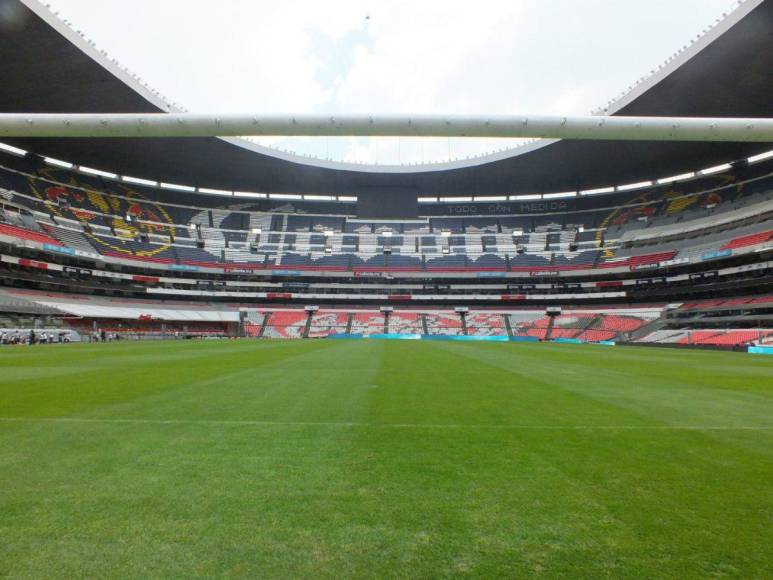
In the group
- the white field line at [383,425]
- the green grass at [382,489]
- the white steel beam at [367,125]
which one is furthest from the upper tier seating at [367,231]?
the green grass at [382,489]

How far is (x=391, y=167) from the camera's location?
58.1 m

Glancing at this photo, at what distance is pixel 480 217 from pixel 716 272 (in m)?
32.0

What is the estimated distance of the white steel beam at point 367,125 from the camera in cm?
439

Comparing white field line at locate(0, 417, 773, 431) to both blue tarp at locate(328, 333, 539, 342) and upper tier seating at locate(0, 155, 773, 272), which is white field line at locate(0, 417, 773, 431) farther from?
upper tier seating at locate(0, 155, 773, 272)

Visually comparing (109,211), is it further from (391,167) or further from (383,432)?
(383,432)

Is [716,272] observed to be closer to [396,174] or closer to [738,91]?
[738,91]

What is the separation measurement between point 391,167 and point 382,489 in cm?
5813

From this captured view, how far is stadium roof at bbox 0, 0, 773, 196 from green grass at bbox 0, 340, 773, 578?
3204 centimetres

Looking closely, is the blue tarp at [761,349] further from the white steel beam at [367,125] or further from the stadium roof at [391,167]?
the white steel beam at [367,125]

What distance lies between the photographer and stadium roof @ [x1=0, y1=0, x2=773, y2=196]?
27.3 meters

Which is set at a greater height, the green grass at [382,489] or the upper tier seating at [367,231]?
the upper tier seating at [367,231]

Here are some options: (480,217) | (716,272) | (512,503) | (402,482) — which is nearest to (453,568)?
(512,503)

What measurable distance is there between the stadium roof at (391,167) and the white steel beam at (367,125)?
30354 millimetres

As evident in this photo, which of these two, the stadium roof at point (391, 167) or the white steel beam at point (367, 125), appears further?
the stadium roof at point (391, 167)
